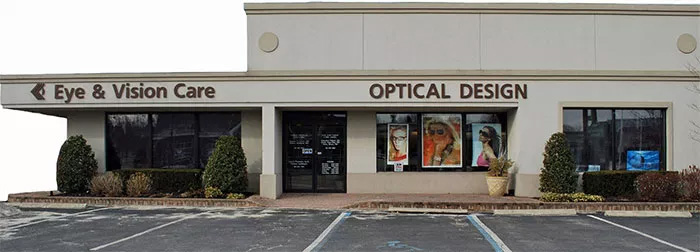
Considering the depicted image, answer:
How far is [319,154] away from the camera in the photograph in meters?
16.9

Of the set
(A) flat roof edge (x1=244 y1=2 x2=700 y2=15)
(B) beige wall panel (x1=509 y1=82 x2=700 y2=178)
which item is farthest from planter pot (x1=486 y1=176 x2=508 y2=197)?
(A) flat roof edge (x1=244 y1=2 x2=700 y2=15)

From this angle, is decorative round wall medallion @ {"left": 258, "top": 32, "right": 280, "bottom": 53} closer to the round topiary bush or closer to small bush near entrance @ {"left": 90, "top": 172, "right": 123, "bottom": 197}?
the round topiary bush

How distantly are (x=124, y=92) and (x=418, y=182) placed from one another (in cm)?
948

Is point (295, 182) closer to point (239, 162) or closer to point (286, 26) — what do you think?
point (239, 162)

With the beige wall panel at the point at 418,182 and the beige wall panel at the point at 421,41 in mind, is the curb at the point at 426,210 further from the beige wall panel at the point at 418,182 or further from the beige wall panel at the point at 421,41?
the beige wall panel at the point at 421,41

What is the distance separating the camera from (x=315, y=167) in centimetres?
1686

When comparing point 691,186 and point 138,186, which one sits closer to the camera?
point 691,186

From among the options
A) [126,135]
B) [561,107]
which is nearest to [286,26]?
[126,135]

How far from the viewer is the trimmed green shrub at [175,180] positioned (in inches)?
641

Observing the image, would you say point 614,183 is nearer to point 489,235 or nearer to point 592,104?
point 592,104

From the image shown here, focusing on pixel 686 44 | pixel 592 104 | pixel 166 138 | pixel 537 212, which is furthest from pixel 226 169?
pixel 686 44

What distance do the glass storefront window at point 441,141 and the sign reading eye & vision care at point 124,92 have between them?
580cm

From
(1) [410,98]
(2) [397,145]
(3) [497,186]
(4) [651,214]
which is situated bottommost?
(4) [651,214]

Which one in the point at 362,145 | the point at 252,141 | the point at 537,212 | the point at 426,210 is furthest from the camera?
the point at 252,141
